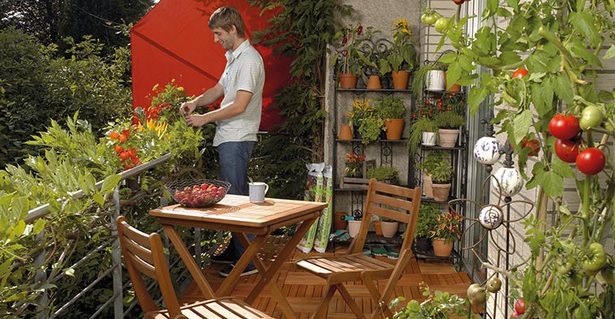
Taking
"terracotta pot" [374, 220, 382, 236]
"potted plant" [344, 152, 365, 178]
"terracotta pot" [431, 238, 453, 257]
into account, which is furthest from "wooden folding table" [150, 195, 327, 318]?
"terracotta pot" [374, 220, 382, 236]

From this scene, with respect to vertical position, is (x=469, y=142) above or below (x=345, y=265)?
above

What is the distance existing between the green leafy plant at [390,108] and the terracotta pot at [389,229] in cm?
90

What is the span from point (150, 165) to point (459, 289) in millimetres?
2389

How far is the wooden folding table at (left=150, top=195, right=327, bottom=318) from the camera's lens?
11.4ft

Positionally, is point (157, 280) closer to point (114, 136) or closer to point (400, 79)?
point (114, 136)

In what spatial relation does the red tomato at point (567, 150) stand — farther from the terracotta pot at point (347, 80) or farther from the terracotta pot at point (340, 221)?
the terracotta pot at point (340, 221)

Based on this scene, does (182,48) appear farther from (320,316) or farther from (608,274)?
(608,274)

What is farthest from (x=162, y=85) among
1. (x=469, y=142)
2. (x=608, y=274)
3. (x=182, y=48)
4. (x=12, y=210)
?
(x=608, y=274)

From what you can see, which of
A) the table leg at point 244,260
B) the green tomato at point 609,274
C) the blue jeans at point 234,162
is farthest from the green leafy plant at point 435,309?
the blue jeans at point 234,162

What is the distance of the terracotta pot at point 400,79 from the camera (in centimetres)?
615

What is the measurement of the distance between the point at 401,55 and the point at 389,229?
4.80 ft

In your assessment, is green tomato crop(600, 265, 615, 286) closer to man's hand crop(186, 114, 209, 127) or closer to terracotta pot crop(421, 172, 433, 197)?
man's hand crop(186, 114, 209, 127)

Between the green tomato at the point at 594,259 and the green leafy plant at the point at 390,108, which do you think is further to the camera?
the green leafy plant at the point at 390,108

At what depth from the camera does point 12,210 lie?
225 cm
